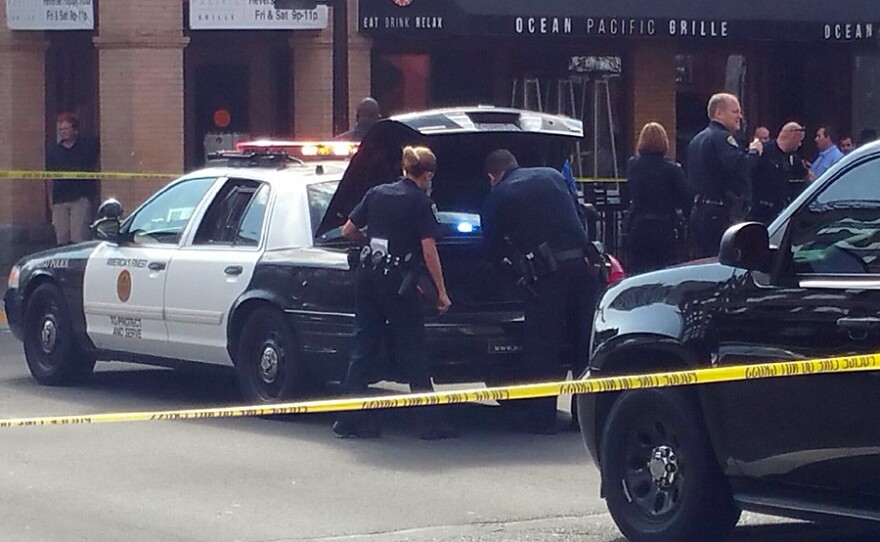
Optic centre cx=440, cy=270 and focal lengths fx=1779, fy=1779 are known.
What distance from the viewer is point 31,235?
21266mm

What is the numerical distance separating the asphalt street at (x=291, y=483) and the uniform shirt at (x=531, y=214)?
3.83 feet

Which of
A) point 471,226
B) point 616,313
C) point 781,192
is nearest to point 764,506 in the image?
point 616,313

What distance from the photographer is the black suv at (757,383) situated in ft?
21.4

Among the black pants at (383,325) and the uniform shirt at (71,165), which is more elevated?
the uniform shirt at (71,165)

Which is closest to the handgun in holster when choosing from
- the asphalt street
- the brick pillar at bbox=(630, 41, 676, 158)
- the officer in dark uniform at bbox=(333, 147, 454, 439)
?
the officer in dark uniform at bbox=(333, 147, 454, 439)

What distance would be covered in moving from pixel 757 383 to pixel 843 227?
0.69 m

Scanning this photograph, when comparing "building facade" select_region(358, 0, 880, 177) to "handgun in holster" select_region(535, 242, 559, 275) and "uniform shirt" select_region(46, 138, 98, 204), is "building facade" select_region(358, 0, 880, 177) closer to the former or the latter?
"uniform shirt" select_region(46, 138, 98, 204)

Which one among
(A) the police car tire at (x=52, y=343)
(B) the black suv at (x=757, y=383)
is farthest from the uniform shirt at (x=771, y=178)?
(B) the black suv at (x=757, y=383)

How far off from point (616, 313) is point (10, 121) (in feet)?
48.3

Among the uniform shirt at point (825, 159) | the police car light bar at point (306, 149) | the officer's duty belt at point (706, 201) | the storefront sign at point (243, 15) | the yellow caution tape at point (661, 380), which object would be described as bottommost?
the yellow caution tape at point (661, 380)

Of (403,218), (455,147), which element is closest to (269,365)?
(403,218)

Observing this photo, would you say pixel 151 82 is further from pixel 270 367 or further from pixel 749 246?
pixel 749 246

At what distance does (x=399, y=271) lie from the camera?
1012cm

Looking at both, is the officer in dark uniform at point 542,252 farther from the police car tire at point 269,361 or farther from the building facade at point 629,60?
the building facade at point 629,60
